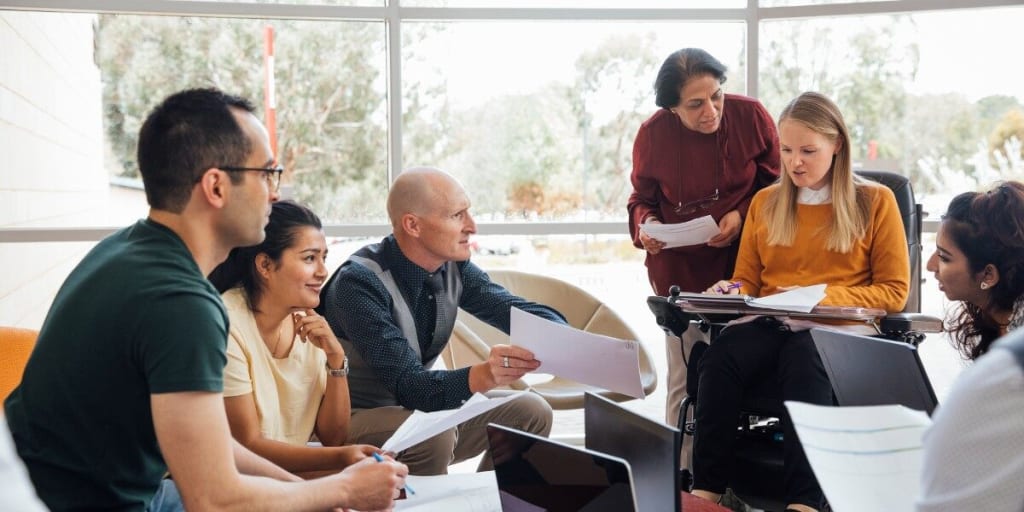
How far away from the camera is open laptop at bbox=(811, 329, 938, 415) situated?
74.5 inches

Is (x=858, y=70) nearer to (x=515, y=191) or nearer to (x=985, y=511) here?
(x=515, y=191)

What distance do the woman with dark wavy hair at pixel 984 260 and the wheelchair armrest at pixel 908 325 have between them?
0.25ft

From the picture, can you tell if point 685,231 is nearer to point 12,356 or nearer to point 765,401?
point 765,401

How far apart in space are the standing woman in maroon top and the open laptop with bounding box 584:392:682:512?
1569mm

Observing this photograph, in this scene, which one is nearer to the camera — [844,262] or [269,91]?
[844,262]

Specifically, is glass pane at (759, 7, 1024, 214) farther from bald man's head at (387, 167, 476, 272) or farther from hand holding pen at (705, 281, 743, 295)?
A: bald man's head at (387, 167, 476, 272)

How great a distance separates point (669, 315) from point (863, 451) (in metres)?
1.76

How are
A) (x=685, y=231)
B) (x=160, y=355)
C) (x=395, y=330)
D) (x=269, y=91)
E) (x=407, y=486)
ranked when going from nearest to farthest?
(x=160, y=355) → (x=407, y=486) → (x=395, y=330) → (x=685, y=231) → (x=269, y=91)

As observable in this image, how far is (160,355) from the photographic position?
1573 mm

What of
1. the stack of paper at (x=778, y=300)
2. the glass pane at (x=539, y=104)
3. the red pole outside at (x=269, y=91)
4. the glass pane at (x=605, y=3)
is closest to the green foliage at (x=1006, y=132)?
the glass pane at (x=539, y=104)

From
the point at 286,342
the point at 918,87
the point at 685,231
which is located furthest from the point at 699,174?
the point at 286,342

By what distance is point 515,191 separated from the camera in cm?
466

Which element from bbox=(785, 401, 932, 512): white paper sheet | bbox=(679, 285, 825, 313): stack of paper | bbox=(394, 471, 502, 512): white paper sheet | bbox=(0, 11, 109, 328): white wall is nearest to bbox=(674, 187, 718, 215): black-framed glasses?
bbox=(679, 285, 825, 313): stack of paper

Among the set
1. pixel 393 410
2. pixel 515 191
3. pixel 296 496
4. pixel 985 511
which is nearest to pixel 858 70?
pixel 515 191
